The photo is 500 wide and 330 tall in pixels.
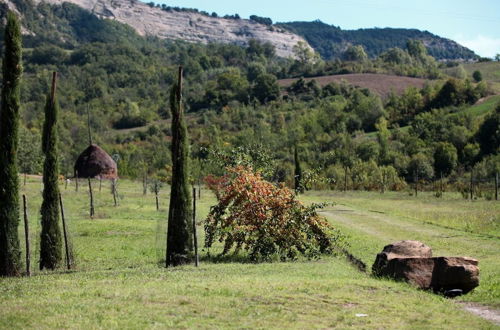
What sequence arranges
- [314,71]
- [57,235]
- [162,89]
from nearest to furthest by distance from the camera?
[57,235] → [314,71] → [162,89]

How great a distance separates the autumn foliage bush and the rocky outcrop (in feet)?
15.0

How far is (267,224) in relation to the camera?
2264 cm

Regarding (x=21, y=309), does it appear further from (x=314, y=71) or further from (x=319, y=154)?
(x=314, y=71)

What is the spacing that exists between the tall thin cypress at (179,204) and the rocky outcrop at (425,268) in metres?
6.40

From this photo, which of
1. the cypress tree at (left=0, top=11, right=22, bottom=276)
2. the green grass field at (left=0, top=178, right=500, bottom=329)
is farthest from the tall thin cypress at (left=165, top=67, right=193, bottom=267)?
the cypress tree at (left=0, top=11, right=22, bottom=276)

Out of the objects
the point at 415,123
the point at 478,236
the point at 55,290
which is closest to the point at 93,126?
the point at 415,123

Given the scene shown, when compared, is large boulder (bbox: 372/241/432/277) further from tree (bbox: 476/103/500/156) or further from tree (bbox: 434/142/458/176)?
tree (bbox: 476/103/500/156)

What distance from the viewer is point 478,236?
94.4 feet

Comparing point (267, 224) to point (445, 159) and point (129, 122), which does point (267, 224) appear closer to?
point (445, 159)

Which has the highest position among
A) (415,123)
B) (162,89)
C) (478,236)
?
(162,89)

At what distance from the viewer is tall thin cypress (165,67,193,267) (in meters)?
21.9

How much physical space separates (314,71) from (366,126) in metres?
63.0

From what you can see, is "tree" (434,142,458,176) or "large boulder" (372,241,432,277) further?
"tree" (434,142,458,176)

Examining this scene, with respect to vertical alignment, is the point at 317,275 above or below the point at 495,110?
below
